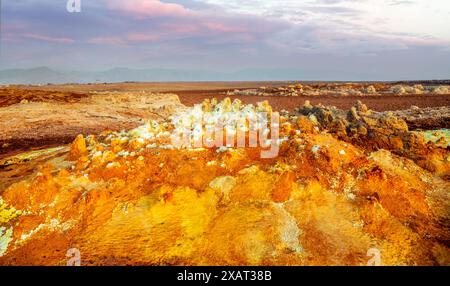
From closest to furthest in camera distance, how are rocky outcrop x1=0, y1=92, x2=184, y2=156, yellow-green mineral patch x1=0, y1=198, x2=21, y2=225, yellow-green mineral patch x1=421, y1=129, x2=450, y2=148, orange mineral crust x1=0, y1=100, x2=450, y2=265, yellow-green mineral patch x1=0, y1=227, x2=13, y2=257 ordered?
orange mineral crust x1=0, y1=100, x2=450, y2=265, yellow-green mineral patch x1=0, y1=227, x2=13, y2=257, yellow-green mineral patch x1=0, y1=198, x2=21, y2=225, yellow-green mineral patch x1=421, y1=129, x2=450, y2=148, rocky outcrop x1=0, y1=92, x2=184, y2=156

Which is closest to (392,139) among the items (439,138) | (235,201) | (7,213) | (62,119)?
(439,138)

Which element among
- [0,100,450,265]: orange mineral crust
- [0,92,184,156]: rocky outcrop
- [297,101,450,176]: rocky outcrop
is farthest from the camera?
[0,92,184,156]: rocky outcrop

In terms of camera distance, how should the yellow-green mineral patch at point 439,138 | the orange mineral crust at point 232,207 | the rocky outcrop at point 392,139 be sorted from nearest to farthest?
the orange mineral crust at point 232,207, the rocky outcrop at point 392,139, the yellow-green mineral patch at point 439,138

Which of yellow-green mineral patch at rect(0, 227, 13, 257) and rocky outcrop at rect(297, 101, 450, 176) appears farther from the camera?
rocky outcrop at rect(297, 101, 450, 176)

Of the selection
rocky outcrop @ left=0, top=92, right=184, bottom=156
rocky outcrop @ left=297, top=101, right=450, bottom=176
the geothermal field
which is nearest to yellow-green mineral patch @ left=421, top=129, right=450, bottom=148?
rocky outcrop @ left=297, top=101, right=450, bottom=176

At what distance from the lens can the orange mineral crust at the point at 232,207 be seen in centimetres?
399

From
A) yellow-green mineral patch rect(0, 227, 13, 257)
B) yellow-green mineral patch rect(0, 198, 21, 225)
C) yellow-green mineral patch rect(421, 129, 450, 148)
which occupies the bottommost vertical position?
yellow-green mineral patch rect(0, 227, 13, 257)

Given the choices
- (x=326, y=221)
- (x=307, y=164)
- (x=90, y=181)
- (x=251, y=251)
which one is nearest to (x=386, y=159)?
(x=307, y=164)

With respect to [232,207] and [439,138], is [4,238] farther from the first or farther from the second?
[439,138]

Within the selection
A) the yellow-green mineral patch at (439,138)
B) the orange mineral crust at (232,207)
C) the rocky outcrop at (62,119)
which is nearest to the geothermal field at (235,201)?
the orange mineral crust at (232,207)

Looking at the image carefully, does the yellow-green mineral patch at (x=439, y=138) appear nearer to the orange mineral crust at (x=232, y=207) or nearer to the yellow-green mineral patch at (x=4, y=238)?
the orange mineral crust at (x=232, y=207)

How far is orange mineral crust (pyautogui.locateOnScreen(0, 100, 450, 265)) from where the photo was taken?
13.1ft

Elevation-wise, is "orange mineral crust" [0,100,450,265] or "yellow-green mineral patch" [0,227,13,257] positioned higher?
"orange mineral crust" [0,100,450,265]

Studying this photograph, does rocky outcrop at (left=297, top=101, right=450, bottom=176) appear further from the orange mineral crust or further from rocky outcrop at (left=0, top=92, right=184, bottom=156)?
rocky outcrop at (left=0, top=92, right=184, bottom=156)
